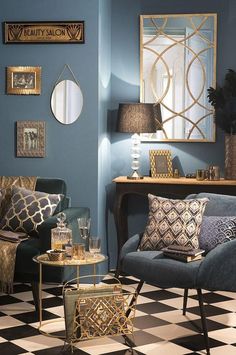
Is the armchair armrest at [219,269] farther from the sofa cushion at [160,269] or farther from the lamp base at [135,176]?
the lamp base at [135,176]

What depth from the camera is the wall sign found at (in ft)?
18.6

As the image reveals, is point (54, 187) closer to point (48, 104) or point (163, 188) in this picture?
point (48, 104)

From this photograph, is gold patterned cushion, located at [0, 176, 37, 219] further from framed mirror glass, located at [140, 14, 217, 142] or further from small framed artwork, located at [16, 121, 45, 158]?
framed mirror glass, located at [140, 14, 217, 142]

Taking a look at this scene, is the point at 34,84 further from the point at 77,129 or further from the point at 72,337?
the point at 72,337

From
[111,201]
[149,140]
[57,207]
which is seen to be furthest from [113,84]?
[57,207]

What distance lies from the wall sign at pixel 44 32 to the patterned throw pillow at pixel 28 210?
122cm

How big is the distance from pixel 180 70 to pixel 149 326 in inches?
95.5

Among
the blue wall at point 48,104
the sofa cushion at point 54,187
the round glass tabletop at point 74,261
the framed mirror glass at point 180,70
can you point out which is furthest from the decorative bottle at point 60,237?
the framed mirror glass at point 180,70

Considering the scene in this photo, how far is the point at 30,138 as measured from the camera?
5.80m

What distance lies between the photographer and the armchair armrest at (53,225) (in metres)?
4.81

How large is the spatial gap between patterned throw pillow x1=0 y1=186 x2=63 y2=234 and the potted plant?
1.42 meters

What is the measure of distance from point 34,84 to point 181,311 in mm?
2110

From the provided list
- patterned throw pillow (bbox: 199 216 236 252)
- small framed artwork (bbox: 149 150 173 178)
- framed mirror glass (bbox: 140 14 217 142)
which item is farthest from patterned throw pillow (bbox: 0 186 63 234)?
framed mirror glass (bbox: 140 14 217 142)

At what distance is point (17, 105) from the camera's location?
5.80 metres
